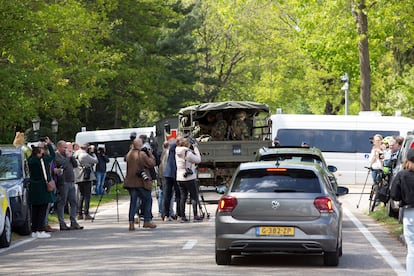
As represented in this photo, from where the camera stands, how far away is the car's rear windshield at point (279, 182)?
13.9 meters

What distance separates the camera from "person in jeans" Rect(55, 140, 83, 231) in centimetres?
2105

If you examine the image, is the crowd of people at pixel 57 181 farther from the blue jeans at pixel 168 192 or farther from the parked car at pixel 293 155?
the parked car at pixel 293 155

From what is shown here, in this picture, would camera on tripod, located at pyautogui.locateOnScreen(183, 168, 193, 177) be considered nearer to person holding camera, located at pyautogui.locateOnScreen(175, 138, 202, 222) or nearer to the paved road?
person holding camera, located at pyautogui.locateOnScreen(175, 138, 202, 222)

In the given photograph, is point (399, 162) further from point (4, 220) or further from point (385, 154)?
point (4, 220)

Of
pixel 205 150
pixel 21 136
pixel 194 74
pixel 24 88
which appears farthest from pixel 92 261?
pixel 194 74

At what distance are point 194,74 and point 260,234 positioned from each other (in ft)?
177

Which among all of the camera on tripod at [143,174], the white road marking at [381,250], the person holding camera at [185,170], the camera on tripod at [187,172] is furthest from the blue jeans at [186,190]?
the white road marking at [381,250]

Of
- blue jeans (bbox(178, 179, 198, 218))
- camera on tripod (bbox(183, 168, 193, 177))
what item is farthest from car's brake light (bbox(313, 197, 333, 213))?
blue jeans (bbox(178, 179, 198, 218))

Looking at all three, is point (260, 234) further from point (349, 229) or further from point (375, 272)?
point (349, 229)

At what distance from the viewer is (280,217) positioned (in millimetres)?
13680

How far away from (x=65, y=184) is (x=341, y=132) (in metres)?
21.0

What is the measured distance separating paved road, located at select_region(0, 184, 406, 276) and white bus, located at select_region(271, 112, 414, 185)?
61.0 feet

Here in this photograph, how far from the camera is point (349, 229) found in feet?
66.4

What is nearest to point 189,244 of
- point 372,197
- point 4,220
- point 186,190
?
point 4,220
